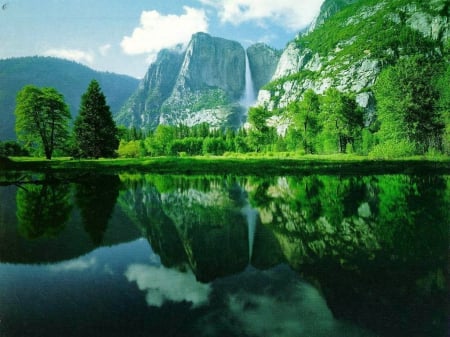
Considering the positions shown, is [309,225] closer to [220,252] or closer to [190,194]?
[220,252]

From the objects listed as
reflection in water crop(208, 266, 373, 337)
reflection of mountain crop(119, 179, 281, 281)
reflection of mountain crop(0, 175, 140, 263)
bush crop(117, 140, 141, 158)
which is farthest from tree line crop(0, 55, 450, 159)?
reflection in water crop(208, 266, 373, 337)

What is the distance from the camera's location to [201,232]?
32.2 feet

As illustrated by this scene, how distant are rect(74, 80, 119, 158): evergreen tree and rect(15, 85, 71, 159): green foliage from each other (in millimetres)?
5818

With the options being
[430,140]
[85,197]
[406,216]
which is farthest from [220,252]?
[430,140]

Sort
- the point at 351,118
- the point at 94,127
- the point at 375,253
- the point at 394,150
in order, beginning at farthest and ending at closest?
the point at 351,118 < the point at 94,127 < the point at 394,150 < the point at 375,253

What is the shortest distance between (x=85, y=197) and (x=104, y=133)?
28.5 metres

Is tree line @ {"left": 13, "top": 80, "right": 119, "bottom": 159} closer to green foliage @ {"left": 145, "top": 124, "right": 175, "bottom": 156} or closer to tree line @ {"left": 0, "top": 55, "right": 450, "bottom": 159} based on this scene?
tree line @ {"left": 0, "top": 55, "right": 450, "bottom": 159}

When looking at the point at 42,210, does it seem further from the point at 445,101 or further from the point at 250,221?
the point at 445,101

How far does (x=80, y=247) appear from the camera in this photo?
8.55 meters

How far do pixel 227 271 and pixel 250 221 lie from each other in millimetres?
4114

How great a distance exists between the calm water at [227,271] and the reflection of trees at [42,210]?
112mm

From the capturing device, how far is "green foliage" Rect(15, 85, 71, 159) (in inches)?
1238

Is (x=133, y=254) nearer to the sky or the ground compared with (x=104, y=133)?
nearer to the ground

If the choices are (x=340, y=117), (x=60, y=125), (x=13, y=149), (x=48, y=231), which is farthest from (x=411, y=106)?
(x=13, y=149)
